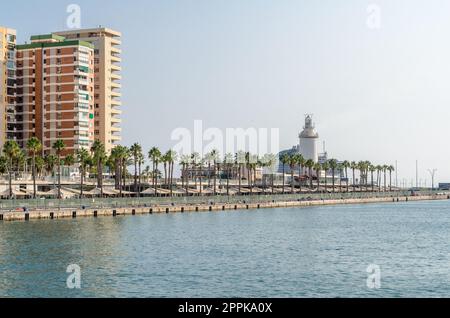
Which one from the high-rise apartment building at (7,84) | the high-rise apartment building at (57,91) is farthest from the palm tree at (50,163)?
the high-rise apartment building at (7,84)

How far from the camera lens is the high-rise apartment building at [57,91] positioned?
7667 inches

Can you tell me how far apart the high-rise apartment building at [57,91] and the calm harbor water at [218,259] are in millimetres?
94756

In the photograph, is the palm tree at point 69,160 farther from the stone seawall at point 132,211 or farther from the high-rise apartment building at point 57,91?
the stone seawall at point 132,211

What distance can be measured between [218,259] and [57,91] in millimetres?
144667

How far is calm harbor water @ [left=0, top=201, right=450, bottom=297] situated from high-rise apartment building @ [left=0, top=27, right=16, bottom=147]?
9919 cm

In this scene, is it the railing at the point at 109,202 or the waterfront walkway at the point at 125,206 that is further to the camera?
the railing at the point at 109,202

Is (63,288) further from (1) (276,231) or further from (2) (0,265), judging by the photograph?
(1) (276,231)

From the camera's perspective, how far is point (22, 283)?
4706 centimetres

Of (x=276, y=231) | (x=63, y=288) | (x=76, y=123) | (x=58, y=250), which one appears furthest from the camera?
(x=76, y=123)

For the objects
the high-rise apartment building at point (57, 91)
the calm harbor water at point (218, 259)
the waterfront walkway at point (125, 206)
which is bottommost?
the calm harbor water at point (218, 259)

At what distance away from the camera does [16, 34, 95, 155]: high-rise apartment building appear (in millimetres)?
194750

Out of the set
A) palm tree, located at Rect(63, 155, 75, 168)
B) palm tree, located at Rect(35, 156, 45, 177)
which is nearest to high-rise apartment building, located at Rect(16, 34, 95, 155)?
palm tree, located at Rect(63, 155, 75, 168)
